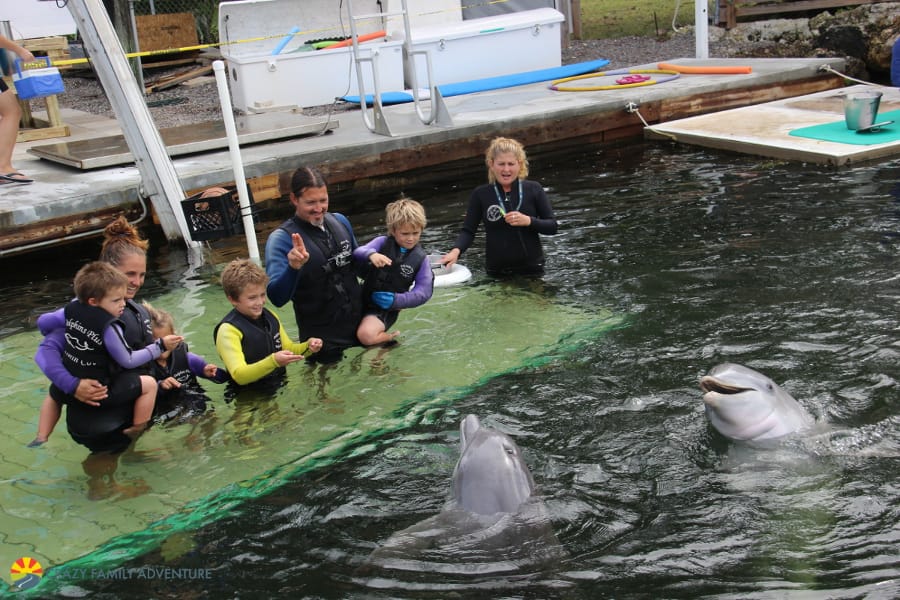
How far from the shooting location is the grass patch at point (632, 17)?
20.1 meters

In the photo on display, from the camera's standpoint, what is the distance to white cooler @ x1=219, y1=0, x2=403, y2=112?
44.1 ft

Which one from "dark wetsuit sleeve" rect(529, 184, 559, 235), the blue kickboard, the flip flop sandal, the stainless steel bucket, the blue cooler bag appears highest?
the blue cooler bag

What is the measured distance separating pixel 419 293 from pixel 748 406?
81.6 inches

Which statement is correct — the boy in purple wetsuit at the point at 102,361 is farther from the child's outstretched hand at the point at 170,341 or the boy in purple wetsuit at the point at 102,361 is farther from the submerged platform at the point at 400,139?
the submerged platform at the point at 400,139

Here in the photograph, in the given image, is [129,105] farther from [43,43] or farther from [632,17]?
[632,17]

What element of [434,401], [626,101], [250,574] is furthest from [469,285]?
[626,101]

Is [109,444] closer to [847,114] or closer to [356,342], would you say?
[356,342]

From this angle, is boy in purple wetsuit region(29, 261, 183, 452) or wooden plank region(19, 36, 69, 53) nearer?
boy in purple wetsuit region(29, 261, 183, 452)

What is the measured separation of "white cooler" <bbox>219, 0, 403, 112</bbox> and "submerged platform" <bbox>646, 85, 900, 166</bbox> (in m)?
4.59

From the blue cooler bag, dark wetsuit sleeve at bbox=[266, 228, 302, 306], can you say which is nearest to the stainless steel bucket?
dark wetsuit sleeve at bbox=[266, 228, 302, 306]

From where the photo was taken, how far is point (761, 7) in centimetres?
1805

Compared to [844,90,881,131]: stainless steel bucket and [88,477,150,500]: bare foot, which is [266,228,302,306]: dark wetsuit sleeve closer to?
[88,477,150,500]: bare foot

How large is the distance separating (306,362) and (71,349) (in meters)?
1.55

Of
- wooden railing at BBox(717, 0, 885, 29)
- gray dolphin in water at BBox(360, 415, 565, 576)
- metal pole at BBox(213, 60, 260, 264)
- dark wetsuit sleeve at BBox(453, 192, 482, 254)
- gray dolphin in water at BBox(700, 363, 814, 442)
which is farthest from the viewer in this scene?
wooden railing at BBox(717, 0, 885, 29)
